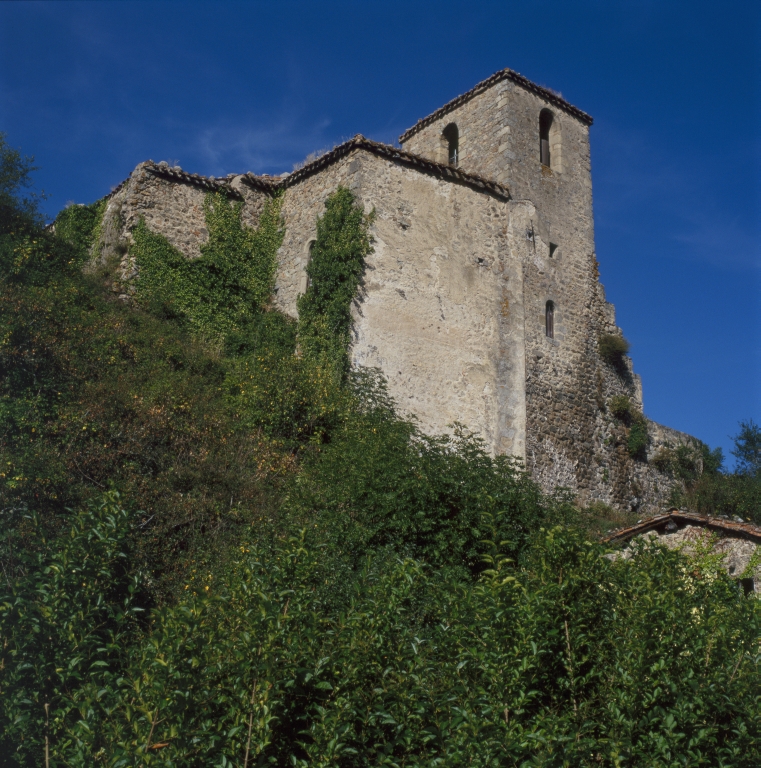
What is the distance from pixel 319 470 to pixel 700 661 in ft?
23.6

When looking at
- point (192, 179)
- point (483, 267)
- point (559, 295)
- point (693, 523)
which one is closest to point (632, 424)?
point (559, 295)

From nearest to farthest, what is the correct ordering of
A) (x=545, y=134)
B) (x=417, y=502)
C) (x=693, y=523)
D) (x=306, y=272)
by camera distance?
(x=417, y=502)
(x=693, y=523)
(x=306, y=272)
(x=545, y=134)

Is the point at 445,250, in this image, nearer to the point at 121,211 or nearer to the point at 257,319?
the point at 257,319

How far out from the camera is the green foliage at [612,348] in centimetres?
2169

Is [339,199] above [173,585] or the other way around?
above

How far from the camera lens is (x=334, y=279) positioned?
17.7 m

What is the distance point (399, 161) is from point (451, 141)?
466 cm

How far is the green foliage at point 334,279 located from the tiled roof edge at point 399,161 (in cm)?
107

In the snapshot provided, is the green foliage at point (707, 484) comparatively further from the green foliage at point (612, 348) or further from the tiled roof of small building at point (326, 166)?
the tiled roof of small building at point (326, 166)

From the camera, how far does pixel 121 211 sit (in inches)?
781

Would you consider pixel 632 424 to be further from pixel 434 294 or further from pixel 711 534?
pixel 711 534

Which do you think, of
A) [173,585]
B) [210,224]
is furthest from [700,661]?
[210,224]

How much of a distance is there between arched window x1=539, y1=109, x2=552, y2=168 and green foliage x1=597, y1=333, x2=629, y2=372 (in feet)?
16.0

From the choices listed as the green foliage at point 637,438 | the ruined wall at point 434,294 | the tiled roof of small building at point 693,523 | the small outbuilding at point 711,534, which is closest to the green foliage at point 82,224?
the ruined wall at point 434,294
